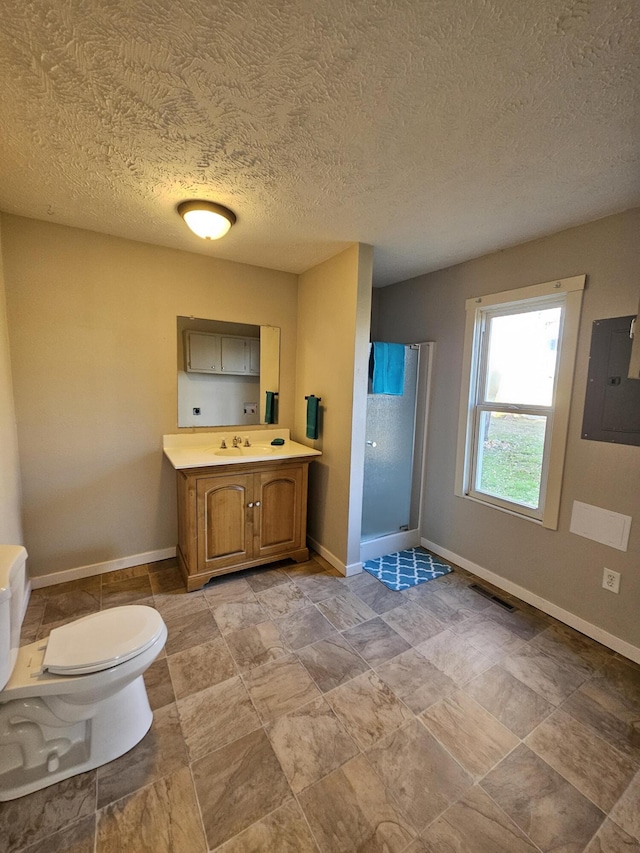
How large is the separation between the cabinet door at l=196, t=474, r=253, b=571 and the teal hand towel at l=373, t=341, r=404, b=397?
46.6 inches

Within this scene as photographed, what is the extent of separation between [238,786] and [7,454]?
1917 mm

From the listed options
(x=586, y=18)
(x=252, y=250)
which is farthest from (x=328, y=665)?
(x=252, y=250)

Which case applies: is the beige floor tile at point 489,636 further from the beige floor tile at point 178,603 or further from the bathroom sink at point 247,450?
the bathroom sink at point 247,450

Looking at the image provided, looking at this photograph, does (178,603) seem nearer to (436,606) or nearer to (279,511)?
(279,511)

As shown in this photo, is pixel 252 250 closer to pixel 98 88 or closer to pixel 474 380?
pixel 98 88

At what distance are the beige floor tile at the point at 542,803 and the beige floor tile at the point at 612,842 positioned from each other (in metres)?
0.01

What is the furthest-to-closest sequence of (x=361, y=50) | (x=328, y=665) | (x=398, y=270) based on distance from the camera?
(x=398, y=270) → (x=328, y=665) → (x=361, y=50)

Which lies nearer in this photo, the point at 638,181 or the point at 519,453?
the point at 638,181

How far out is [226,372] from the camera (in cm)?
279

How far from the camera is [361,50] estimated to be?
984mm

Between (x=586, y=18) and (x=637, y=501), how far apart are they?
1.95 m

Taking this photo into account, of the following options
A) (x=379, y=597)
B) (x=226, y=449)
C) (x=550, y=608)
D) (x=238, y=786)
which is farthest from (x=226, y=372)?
(x=550, y=608)

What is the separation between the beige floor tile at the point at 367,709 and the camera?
142 cm

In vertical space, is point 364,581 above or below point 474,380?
below
